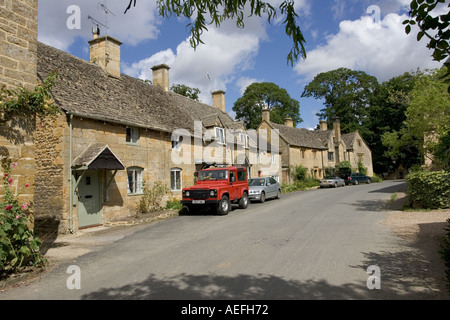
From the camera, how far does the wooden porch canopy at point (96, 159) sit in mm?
12349

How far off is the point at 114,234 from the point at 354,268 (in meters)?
8.58

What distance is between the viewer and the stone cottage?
12.5 metres

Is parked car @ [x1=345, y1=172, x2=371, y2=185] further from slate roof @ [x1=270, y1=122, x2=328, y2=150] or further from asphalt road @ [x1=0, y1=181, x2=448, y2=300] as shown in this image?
asphalt road @ [x1=0, y1=181, x2=448, y2=300]

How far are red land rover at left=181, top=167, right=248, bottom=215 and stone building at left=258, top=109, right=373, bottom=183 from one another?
1963cm

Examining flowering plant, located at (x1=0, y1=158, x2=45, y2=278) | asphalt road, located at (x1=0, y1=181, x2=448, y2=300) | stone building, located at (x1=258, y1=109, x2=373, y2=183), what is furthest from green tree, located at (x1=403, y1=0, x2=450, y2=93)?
stone building, located at (x1=258, y1=109, x2=373, y2=183)

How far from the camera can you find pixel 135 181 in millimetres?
15906

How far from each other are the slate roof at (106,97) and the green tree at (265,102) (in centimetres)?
3778

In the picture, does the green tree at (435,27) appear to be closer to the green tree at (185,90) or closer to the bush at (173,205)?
the bush at (173,205)

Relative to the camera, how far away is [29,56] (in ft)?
24.7

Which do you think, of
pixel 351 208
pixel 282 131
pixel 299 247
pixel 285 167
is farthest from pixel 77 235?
pixel 282 131

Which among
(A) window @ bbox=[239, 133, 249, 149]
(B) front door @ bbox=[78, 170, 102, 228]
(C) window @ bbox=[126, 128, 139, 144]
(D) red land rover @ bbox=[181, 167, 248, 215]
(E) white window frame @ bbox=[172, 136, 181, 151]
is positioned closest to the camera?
(B) front door @ bbox=[78, 170, 102, 228]

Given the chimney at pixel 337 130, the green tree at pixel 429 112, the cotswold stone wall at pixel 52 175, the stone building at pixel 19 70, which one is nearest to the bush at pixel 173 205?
the cotswold stone wall at pixel 52 175

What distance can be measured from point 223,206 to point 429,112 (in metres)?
10.6

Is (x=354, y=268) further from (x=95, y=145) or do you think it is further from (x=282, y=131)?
(x=282, y=131)
